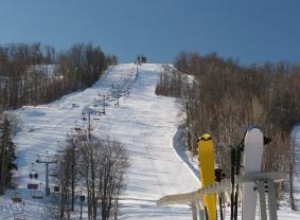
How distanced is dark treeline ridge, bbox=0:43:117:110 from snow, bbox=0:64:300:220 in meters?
4.01

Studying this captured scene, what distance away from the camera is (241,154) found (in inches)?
169

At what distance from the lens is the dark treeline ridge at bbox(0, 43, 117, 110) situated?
336ft

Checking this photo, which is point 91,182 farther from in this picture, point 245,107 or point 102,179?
point 245,107

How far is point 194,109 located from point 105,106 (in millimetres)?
23019

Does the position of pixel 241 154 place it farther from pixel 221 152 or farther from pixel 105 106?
pixel 105 106

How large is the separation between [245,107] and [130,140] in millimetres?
15932

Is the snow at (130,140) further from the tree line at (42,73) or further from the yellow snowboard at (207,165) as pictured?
the yellow snowboard at (207,165)

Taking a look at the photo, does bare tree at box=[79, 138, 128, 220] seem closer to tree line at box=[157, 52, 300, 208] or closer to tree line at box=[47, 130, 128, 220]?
tree line at box=[47, 130, 128, 220]

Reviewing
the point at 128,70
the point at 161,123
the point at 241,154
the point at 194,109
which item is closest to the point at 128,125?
the point at 161,123

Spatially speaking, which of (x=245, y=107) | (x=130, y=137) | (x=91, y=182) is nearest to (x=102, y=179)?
(x=91, y=182)

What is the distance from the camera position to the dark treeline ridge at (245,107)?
50.5 metres

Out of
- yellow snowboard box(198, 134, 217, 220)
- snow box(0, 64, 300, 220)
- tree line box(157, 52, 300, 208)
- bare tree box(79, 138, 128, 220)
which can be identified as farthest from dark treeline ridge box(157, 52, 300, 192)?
yellow snowboard box(198, 134, 217, 220)

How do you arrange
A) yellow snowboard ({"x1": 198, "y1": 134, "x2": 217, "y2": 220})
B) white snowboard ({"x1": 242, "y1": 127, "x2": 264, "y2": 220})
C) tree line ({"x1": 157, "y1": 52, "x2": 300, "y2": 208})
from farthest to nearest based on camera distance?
1. tree line ({"x1": 157, "y1": 52, "x2": 300, "y2": 208})
2. yellow snowboard ({"x1": 198, "y1": 134, "x2": 217, "y2": 220})
3. white snowboard ({"x1": 242, "y1": 127, "x2": 264, "y2": 220})

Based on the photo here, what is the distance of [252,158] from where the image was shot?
13.8 ft
